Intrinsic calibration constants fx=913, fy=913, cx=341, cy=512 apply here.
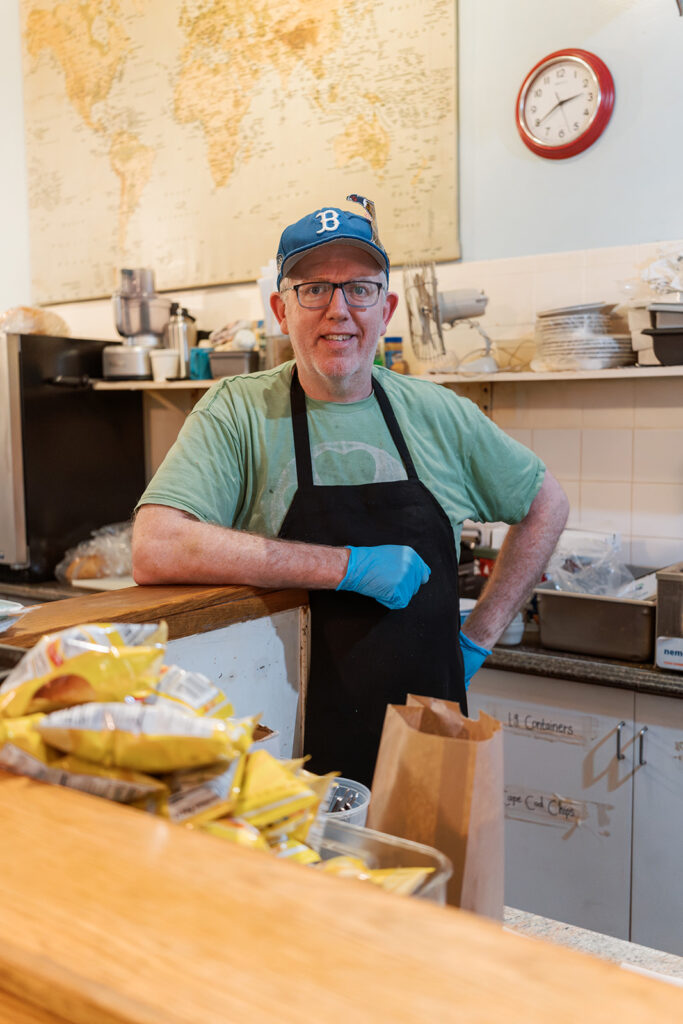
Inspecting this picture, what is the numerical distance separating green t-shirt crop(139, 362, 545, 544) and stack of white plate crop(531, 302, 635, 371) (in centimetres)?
90

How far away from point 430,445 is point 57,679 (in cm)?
134

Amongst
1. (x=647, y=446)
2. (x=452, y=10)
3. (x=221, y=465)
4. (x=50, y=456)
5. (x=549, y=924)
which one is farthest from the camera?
(x=50, y=456)

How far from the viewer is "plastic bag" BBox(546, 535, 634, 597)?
2.68 meters

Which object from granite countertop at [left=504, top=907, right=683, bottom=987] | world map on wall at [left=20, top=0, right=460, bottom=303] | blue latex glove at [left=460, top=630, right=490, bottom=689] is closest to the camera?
granite countertop at [left=504, top=907, right=683, bottom=987]

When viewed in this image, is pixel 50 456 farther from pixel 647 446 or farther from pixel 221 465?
pixel 647 446

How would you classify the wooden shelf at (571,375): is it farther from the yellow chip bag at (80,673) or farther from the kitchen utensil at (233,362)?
the yellow chip bag at (80,673)

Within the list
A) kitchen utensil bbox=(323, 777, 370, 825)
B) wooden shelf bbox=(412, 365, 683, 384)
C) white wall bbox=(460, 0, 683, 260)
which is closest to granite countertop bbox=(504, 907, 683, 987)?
kitchen utensil bbox=(323, 777, 370, 825)

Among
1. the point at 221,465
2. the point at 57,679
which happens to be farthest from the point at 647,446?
the point at 57,679

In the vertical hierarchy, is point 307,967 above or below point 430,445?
below

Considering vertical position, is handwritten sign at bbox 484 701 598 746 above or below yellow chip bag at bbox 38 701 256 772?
below

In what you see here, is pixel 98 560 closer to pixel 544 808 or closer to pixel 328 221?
pixel 544 808

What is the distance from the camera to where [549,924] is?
118cm

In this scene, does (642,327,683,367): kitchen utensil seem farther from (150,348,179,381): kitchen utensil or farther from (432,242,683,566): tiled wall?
(150,348,179,381): kitchen utensil

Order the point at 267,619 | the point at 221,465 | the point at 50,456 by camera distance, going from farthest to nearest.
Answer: the point at 50,456 < the point at 221,465 < the point at 267,619
